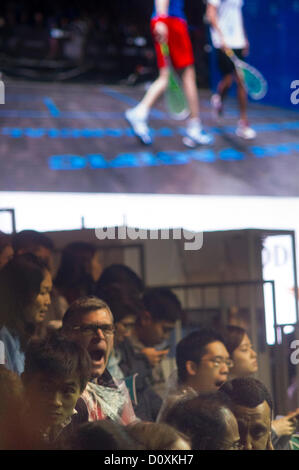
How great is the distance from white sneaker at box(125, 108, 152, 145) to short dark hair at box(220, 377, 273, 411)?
2.82ft

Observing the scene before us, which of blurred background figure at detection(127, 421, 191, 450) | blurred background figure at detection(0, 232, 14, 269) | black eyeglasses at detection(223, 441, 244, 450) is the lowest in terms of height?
black eyeglasses at detection(223, 441, 244, 450)

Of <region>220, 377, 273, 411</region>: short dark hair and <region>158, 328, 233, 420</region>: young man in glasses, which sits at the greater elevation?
<region>158, 328, 233, 420</region>: young man in glasses

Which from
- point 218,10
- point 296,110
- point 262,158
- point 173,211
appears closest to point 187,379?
point 173,211

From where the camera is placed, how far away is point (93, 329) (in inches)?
90.4

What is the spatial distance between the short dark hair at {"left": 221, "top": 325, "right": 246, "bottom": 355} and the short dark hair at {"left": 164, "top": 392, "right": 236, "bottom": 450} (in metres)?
0.21

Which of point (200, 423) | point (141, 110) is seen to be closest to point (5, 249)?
point (141, 110)

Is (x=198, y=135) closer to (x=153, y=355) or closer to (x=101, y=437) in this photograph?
(x=153, y=355)

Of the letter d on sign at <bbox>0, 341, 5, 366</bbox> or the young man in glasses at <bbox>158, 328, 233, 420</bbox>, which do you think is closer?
the letter d on sign at <bbox>0, 341, 5, 366</bbox>

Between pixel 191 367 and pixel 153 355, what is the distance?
13cm

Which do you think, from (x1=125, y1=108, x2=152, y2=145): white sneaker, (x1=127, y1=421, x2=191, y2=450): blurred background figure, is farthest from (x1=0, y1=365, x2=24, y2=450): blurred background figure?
(x1=125, y1=108, x2=152, y2=145): white sneaker

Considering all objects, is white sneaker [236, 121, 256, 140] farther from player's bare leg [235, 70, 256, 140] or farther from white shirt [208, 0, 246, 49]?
white shirt [208, 0, 246, 49]

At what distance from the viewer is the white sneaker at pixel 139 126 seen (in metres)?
2.35

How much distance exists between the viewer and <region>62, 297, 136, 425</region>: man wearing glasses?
2.25 meters

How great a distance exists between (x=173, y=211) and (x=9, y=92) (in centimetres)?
67
